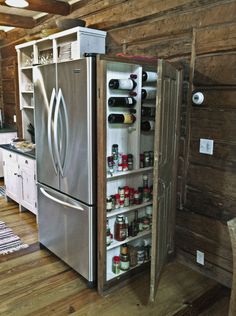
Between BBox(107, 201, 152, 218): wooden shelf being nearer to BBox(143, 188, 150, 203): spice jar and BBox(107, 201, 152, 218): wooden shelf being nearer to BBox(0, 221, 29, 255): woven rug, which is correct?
BBox(143, 188, 150, 203): spice jar

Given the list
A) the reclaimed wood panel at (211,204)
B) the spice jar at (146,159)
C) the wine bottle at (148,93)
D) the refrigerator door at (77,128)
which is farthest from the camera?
the spice jar at (146,159)

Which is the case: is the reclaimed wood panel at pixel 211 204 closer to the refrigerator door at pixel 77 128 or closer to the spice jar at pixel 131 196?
the spice jar at pixel 131 196

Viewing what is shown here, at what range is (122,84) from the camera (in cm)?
224

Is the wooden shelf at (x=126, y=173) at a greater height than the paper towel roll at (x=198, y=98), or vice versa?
the paper towel roll at (x=198, y=98)

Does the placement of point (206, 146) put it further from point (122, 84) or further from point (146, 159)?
point (122, 84)

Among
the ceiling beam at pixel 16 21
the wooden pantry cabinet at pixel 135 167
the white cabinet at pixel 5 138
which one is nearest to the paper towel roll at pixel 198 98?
A: the wooden pantry cabinet at pixel 135 167

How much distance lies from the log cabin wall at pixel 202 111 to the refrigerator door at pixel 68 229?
2.95 ft

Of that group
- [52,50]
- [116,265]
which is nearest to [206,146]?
[116,265]

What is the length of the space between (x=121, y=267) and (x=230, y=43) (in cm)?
194

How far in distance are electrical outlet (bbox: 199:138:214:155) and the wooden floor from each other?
3.54 feet

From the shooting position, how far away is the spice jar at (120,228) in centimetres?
243

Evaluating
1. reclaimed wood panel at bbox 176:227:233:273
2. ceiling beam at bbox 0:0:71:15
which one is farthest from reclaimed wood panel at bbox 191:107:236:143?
ceiling beam at bbox 0:0:71:15

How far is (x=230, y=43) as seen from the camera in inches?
86.8

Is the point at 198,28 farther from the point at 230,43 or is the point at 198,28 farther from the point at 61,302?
the point at 61,302
